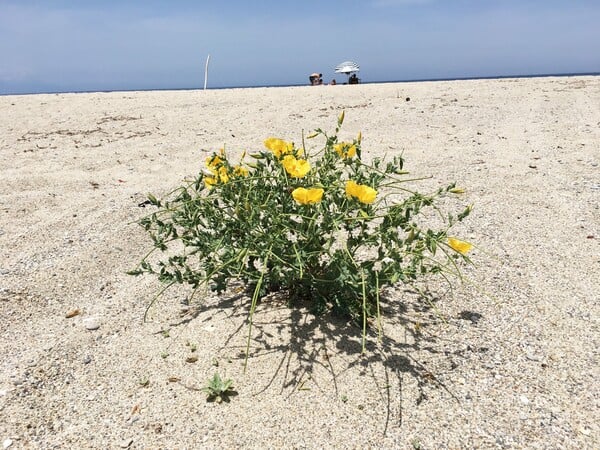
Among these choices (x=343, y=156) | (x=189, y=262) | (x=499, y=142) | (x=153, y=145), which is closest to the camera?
(x=343, y=156)

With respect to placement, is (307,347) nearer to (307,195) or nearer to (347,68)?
(307,195)

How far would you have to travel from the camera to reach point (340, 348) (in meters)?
1.62

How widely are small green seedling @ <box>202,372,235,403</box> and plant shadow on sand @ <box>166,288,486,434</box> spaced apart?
0.09m

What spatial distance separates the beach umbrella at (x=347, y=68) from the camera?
1518 cm

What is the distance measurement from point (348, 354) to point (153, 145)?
12.9 ft

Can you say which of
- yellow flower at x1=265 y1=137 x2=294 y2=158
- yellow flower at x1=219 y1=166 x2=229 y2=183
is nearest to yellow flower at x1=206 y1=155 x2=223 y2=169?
yellow flower at x1=219 y1=166 x2=229 y2=183

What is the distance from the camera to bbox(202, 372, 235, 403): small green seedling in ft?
4.78

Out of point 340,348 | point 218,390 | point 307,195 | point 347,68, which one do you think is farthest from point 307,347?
point 347,68

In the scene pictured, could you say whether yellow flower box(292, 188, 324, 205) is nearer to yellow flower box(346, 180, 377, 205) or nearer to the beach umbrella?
yellow flower box(346, 180, 377, 205)

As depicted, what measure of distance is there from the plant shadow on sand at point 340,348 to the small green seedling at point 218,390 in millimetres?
91

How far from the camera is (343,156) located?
1.60m

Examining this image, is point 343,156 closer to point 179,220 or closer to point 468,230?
point 179,220

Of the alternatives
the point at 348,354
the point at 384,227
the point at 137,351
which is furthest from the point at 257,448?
the point at 384,227

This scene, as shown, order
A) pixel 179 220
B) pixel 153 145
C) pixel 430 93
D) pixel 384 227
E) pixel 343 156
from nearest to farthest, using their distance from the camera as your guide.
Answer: pixel 384 227 < pixel 343 156 < pixel 179 220 < pixel 153 145 < pixel 430 93
